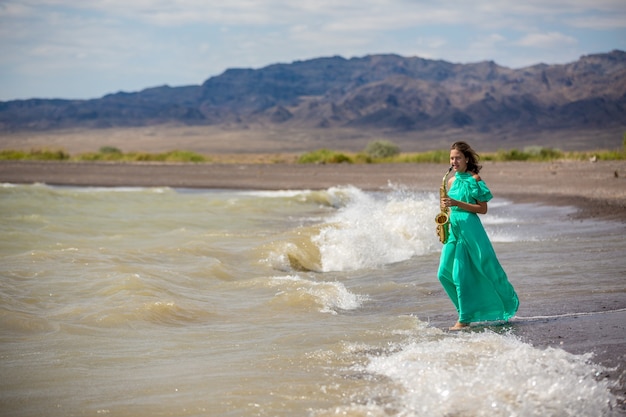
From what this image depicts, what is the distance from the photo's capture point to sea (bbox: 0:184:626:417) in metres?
6.12

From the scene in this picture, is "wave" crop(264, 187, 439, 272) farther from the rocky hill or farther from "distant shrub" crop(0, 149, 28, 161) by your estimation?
the rocky hill

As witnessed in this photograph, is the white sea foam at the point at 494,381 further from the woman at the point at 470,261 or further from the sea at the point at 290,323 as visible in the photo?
the woman at the point at 470,261

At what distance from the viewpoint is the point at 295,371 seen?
694cm

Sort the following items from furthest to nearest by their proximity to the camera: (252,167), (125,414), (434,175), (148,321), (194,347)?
(252,167), (434,175), (148,321), (194,347), (125,414)

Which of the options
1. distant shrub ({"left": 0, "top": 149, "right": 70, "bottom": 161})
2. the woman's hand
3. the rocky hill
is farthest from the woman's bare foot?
the rocky hill

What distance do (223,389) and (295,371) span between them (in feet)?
2.10

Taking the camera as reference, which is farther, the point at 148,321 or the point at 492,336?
the point at 148,321

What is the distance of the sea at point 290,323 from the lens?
241 inches

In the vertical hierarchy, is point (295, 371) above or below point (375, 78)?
below

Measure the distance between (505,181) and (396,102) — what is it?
318 ft

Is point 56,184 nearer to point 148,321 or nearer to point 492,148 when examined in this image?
point 148,321

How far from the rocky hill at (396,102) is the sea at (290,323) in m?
92.4

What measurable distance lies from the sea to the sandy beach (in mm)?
252

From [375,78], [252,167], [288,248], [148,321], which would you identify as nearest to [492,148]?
[252,167]
